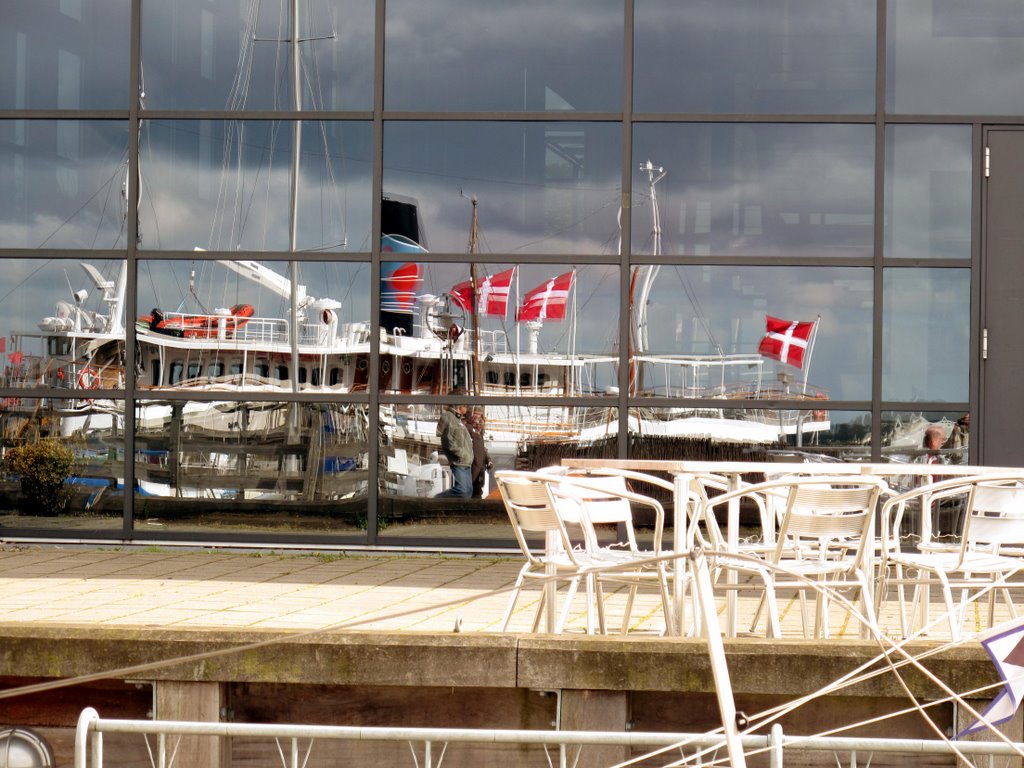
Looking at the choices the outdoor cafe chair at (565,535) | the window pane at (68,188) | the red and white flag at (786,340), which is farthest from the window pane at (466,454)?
the outdoor cafe chair at (565,535)

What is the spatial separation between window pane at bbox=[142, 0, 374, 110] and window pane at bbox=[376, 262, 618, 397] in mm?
1415

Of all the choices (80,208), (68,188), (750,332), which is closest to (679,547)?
(750,332)

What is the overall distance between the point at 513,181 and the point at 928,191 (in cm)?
282

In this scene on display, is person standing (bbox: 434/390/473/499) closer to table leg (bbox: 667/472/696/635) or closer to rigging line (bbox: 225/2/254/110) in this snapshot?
rigging line (bbox: 225/2/254/110)

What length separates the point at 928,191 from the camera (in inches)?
337

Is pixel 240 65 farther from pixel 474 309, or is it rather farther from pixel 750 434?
pixel 750 434

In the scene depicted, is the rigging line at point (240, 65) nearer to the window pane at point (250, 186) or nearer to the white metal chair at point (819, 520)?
the window pane at point (250, 186)

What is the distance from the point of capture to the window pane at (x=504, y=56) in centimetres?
880

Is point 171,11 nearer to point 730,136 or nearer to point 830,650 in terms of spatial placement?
point 730,136

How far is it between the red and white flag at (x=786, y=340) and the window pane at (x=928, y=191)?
0.78m

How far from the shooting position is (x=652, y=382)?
339 inches

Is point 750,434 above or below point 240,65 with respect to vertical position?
below

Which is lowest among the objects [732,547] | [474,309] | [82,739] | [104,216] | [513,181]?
[82,739]

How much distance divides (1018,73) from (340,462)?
17.4 feet
